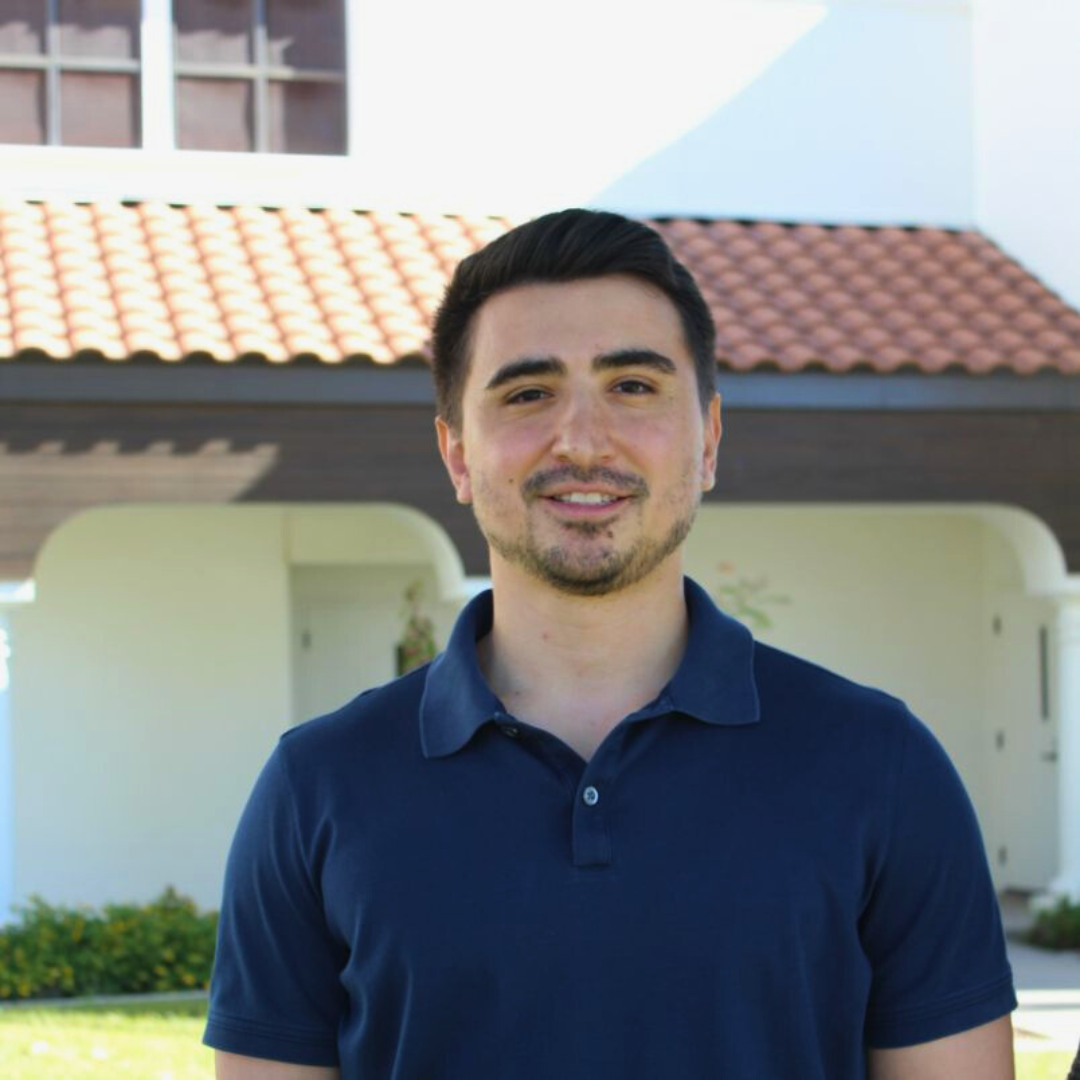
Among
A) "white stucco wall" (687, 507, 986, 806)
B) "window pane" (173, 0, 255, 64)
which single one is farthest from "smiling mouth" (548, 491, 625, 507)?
"white stucco wall" (687, 507, 986, 806)

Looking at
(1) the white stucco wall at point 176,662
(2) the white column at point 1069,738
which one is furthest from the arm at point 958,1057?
(2) the white column at point 1069,738

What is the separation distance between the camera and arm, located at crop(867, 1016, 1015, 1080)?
2.30 meters

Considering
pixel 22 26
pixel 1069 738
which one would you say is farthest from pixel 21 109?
pixel 1069 738

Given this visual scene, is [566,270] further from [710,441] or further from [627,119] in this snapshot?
[627,119]

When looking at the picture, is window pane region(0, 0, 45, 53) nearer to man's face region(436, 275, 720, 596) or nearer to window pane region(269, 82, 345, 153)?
window pane region(269, 82, 345, 153)

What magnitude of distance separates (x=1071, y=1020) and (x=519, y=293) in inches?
296

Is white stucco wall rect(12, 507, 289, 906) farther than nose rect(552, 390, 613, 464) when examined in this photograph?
Yes

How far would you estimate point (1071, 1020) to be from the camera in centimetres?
909

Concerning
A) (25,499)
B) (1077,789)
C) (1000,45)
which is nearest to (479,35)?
(1000,45)

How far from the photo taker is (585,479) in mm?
2365

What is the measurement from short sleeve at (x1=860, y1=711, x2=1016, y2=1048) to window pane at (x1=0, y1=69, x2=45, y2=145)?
1109cm

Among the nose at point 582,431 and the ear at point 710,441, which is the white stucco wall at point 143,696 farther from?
the nose at point 582,431

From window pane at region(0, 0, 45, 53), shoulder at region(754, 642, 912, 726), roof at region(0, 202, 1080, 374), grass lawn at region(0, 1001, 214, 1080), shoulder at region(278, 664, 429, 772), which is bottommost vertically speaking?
grass lawn at region(0, 1001, 214, 1080)

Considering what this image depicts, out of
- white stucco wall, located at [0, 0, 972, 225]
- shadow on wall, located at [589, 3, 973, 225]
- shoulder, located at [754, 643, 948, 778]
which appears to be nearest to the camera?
shoulder, located at [754, 643, 948, 778]
